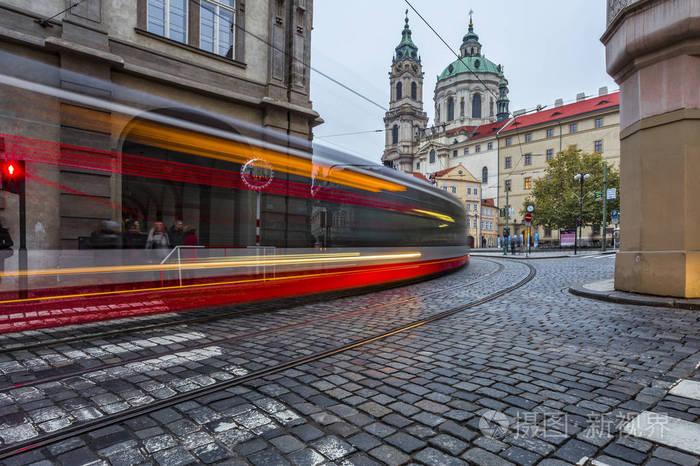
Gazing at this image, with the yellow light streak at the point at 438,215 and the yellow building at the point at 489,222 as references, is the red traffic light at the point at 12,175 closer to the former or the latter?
the yellow light streak at the point at 438,215

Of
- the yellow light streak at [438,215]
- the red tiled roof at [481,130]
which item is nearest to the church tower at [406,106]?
the red tiled roof at [481,130]

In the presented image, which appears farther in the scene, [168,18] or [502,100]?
[502,100]

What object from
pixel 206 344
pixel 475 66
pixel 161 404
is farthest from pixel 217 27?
pixel 475 66

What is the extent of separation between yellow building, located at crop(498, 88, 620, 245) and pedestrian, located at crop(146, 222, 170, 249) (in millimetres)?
62316

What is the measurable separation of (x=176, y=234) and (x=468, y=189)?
237 ft

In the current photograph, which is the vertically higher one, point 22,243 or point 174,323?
point 22,243

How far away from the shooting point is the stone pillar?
819cm

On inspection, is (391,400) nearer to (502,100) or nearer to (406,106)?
(406,106)

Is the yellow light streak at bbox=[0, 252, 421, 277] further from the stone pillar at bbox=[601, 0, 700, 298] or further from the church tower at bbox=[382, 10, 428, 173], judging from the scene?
the church tower at bbox=[382, 10, 428, 173]

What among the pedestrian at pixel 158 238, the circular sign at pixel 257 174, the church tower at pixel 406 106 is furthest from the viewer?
the church tower at pixel 406 106

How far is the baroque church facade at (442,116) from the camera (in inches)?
3514

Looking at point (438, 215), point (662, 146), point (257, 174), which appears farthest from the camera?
point (438, 215)

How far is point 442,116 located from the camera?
101938 mm

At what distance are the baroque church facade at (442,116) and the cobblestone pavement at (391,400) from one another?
3291 inches
